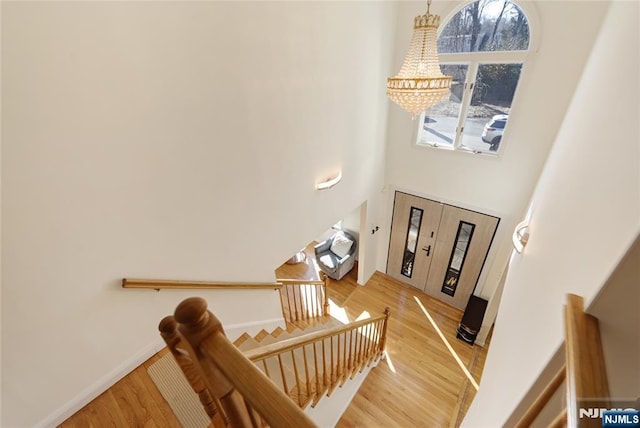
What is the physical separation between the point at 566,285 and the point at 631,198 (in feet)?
1.48

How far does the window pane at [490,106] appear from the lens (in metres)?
3.46

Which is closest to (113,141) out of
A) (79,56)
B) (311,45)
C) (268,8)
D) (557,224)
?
(79,56)

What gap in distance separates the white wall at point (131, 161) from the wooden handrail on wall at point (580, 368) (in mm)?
2132

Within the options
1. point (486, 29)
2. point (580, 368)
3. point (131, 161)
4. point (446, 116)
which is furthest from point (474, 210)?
point (131, 161)

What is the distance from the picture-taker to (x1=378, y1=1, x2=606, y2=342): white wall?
2926mm

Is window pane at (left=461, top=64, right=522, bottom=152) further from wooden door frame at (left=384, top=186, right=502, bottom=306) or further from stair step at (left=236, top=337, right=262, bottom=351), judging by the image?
Answer: stair step at (left=236, top=337, right=262, bottom=351)

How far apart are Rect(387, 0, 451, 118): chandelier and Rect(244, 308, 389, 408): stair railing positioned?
2.08 m

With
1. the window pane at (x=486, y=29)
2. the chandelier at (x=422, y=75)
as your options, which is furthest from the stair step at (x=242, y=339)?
the window pane at (x=486, y=29)

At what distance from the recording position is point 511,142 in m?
3.62

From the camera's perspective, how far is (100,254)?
1657 millimetres

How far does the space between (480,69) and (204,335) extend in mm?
4432

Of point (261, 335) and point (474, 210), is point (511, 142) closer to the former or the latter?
point (474, 210)

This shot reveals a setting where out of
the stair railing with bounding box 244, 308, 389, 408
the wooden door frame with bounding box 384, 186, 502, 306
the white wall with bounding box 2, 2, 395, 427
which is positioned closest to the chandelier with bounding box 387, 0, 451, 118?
the white wall with bounding box 2, 2, 395, 427

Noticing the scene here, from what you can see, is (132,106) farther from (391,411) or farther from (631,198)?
(391,411)
